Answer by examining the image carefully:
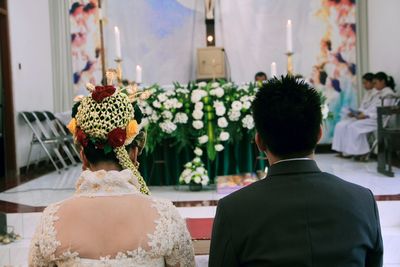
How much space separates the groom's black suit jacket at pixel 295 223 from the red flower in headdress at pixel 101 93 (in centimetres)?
53

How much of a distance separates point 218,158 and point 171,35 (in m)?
4.25

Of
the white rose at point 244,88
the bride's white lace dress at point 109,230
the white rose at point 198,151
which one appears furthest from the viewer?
the white rose at point 244,88

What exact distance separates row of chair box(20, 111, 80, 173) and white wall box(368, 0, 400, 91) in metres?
4.67

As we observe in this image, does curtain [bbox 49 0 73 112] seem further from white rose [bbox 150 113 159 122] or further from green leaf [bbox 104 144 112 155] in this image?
green leaf [bbox 104 144 112 155]

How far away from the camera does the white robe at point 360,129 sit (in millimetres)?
6535

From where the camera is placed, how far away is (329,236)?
1.02 metres

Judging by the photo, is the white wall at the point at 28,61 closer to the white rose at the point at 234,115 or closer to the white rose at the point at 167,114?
the white rose at the point at 167,114

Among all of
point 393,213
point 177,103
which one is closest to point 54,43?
point 177,103

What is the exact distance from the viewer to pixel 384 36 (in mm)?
7363

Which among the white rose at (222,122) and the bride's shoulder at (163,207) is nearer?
the bride's shoulder at (163,207)

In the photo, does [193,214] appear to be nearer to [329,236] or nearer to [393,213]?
[393,213]

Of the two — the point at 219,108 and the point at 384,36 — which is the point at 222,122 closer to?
the point at 219,108

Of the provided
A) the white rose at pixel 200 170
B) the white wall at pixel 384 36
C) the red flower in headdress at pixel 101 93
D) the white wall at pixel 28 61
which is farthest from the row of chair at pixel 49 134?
the red flower in headdress at pixel 101 93

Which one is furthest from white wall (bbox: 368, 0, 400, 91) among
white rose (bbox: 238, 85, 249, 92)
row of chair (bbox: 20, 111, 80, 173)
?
row of chair (bbox: 20, 111, 80, 173)
